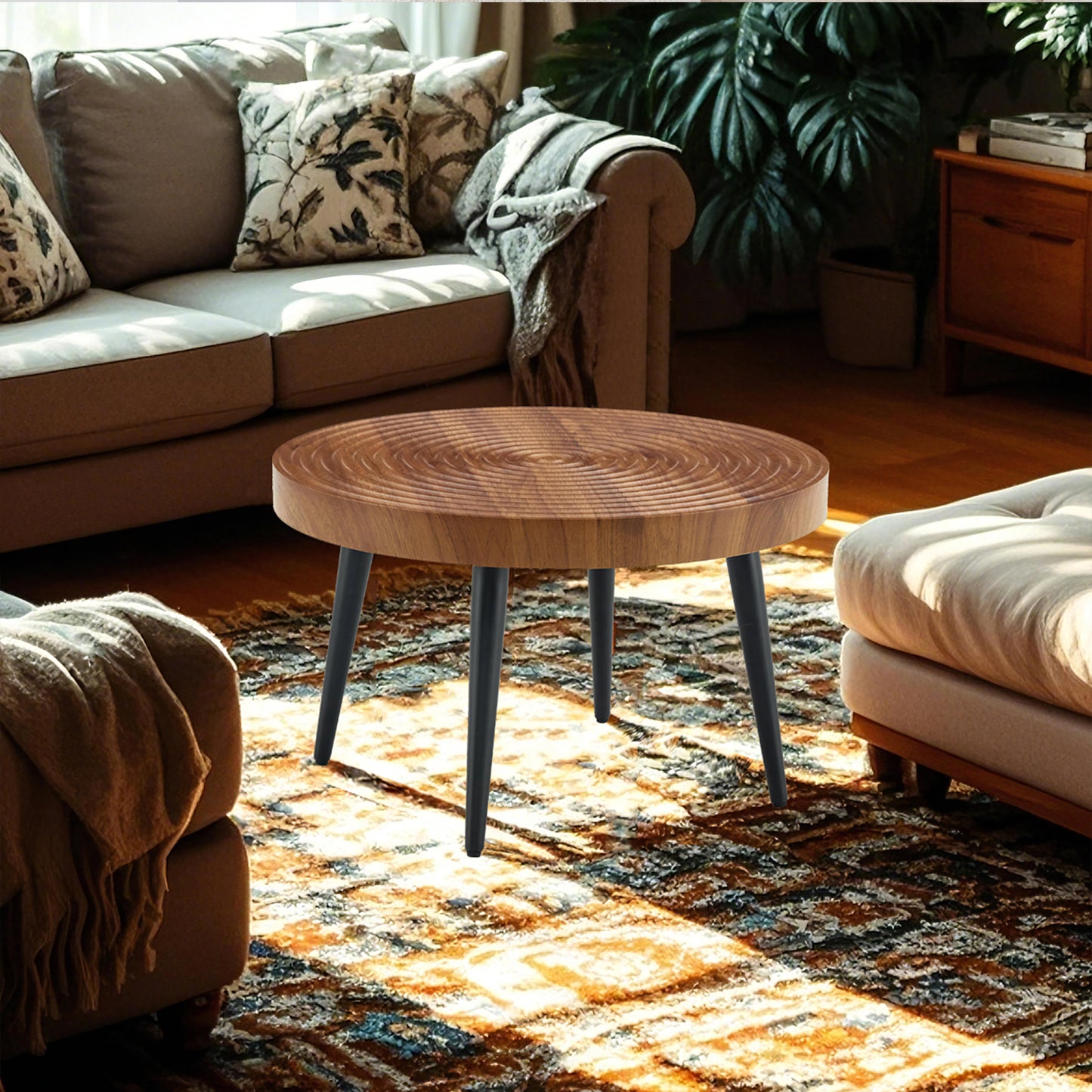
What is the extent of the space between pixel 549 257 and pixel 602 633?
1230mm

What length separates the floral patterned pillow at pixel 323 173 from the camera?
12.5 feet

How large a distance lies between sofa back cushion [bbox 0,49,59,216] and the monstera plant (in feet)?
4.80

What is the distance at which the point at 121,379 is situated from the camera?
3.15 meters

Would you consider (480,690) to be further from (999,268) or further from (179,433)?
(999,268)

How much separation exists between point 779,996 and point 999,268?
301 centimetres

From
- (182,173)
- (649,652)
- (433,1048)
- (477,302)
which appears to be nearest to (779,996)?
(433,1048)

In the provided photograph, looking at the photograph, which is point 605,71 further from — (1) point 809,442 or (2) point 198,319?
(2) point 198,319

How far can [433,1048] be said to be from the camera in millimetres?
1763

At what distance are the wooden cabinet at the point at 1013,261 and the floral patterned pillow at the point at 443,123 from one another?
4.10 feet

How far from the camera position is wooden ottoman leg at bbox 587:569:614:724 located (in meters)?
2.52

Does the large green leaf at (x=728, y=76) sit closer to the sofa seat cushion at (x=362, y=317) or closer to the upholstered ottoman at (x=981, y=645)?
the sofa seat cushion at (x=362, y=317)

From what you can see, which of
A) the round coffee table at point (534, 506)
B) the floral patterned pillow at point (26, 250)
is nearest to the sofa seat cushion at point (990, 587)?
the round coffee table at point (534, 506)

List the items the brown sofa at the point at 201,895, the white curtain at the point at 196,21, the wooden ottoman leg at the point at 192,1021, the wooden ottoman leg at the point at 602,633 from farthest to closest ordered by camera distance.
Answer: the white curtain at the point at 196,21 → the wooden ottoman leg at the point at 602,633 → the wooden ottoman leg at the point at 192,1021 → the brown sofa at the point at 201,895

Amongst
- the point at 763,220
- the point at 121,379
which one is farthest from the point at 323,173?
the point at 763,220
